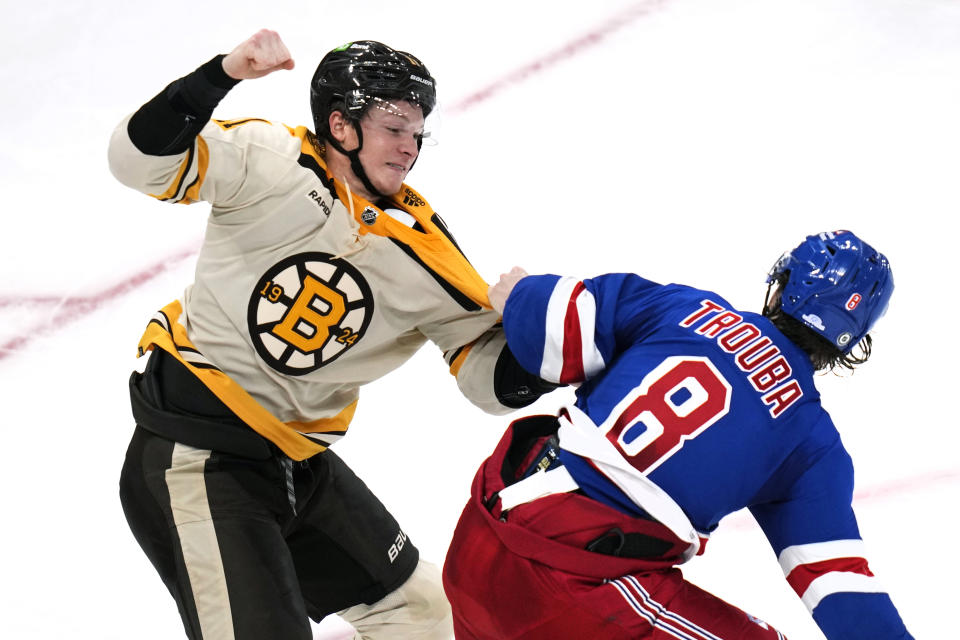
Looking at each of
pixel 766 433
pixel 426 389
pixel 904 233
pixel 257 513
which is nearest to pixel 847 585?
pixel 766 433

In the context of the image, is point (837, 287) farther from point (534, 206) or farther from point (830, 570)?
point (534, 206)

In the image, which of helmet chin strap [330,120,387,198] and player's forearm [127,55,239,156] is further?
helmet chin strap [330,120,387,198]

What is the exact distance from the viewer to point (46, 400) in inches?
151

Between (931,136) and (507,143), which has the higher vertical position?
(507,143)

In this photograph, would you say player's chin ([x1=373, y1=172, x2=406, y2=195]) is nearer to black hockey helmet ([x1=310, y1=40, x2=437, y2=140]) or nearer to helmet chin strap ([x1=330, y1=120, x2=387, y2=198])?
helmet chin strap ([x1=330, y1=120, x2=387, y2=198])

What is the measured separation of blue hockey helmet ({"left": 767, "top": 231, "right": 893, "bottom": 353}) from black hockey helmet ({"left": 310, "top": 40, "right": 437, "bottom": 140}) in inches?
37.0

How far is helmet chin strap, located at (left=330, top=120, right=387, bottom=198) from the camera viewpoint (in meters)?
2.63

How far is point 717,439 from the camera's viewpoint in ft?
7.09

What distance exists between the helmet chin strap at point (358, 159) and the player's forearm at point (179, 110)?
→ 369 millimetres

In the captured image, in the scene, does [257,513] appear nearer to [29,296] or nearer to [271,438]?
[271,438]

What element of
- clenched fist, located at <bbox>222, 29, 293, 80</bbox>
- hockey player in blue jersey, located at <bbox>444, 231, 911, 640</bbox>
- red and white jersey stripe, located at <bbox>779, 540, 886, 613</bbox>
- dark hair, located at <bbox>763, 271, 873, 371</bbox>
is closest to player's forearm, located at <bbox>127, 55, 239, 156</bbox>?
clenched fist, located at <bbox>222, 29, 293, 80</bbox>

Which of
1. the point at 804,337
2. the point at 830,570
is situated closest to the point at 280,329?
the point at 804,337

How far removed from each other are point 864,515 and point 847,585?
4.41 feet

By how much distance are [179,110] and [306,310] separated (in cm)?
53
